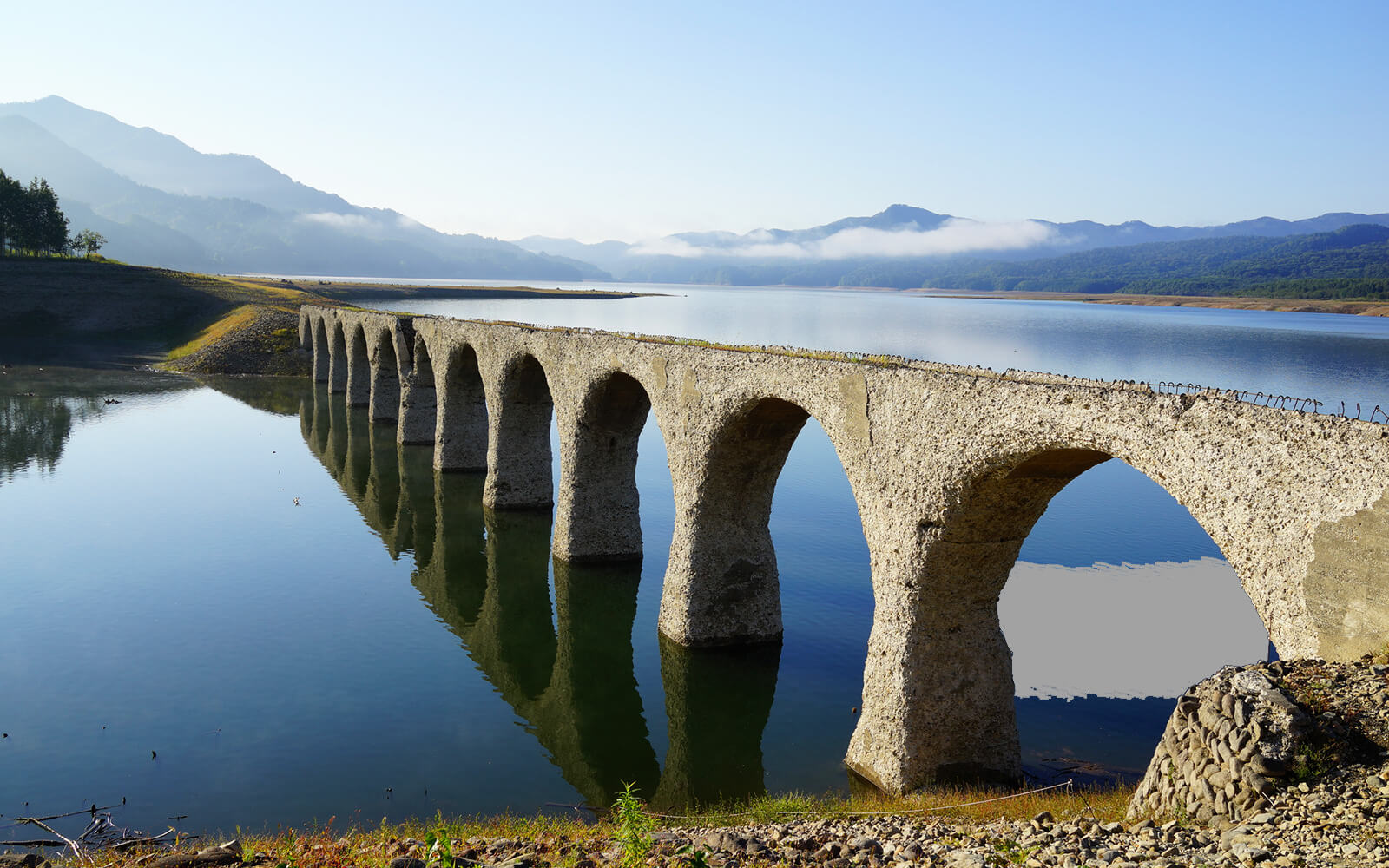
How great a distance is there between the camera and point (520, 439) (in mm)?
32594

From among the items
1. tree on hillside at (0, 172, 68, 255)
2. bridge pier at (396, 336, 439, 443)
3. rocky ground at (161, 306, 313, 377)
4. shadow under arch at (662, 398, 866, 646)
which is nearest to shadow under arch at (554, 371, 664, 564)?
shadow under arch at (662, 398, 866, 646)

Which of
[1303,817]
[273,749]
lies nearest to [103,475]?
[273,749]

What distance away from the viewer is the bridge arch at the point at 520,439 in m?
31.5

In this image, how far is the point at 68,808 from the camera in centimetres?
1380

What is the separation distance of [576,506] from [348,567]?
8.02 metres

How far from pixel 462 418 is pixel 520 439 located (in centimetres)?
740

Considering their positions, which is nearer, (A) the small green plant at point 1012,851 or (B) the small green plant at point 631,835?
(B) the small green plant at point 631,835

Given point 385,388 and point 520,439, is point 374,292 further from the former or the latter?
point 520,439

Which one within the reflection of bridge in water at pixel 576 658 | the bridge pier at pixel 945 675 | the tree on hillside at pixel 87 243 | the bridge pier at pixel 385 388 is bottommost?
the reflection of bridge in water at pixel 576 658

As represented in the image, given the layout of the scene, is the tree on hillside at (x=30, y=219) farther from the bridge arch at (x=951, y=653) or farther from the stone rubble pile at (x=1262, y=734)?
the stone rubble pile at (x=1262, y=734)

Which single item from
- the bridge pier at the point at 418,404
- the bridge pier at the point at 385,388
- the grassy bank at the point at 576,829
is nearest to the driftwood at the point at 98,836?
the grassy bank at the point at 576,829

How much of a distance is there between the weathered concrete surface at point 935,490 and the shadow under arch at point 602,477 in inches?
2.5

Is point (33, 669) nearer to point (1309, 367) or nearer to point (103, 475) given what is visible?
point (103, 475)

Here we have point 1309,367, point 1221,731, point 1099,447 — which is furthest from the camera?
point 1309,367
